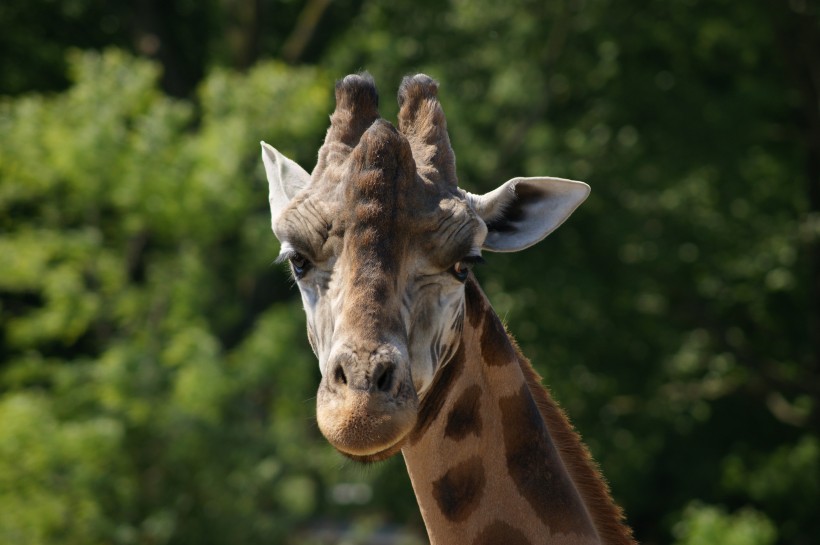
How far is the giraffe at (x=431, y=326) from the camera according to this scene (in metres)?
3.97

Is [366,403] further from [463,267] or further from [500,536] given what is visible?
[500,536]

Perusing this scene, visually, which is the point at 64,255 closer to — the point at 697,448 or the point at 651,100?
the point at 651,100

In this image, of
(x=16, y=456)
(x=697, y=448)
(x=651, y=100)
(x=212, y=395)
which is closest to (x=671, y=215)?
(x=651, y=100)

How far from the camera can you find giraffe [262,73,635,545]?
13.0 ft

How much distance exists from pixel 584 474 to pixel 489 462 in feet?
1.48

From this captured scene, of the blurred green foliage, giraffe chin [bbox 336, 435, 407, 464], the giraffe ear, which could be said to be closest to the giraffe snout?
giraffe chin [bbox 336, 435, 407, 464]

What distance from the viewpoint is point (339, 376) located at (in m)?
3.86

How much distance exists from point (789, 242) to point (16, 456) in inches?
582

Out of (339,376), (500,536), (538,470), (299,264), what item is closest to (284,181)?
(299,264)

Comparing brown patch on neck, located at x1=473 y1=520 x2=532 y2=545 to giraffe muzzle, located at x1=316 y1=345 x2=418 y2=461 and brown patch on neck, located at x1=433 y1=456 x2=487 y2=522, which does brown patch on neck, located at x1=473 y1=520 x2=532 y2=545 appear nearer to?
brown patch on neck, located at x1=433 y1=456 x2=487 y2=522

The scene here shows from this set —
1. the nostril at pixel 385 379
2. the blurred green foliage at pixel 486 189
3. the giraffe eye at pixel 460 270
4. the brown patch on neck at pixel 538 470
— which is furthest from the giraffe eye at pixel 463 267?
the blurred green foliage at pixel 486 189

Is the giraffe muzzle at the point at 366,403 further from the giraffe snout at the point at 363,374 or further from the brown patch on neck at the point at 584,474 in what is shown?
the brown patch on neck at the point at 584,474

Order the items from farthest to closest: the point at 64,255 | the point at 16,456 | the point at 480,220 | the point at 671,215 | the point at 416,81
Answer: the point at 671,215 < the point at 64,255 < the point at 16,456 < the point at 416,81 < the point at 480,220

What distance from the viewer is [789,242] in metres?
22.7
